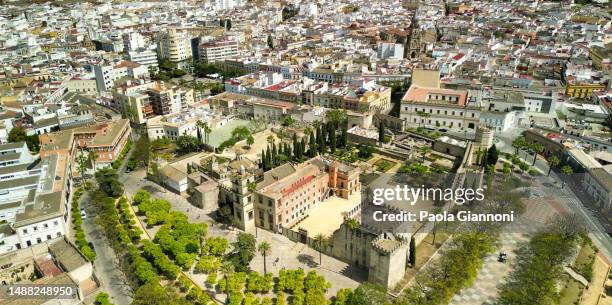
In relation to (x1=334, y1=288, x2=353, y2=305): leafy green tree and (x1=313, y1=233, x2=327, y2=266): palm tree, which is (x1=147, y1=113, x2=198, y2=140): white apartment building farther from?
(x1=334, y1=288, x2=353, y2=305): leafy green tree

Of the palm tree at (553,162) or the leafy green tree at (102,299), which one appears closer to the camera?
the leafy green tree at (102,299)

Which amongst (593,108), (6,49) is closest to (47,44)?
(6,49)

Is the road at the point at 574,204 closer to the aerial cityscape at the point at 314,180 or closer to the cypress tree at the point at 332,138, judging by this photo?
the aerial cityscape at the point at 314,180

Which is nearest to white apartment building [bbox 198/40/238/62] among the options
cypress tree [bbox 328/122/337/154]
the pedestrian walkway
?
cypress tree [bbox 328/122/337/154]

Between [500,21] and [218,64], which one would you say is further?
[500,21]

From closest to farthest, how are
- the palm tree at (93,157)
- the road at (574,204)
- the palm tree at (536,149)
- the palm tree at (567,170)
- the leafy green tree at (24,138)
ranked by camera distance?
the road at (574,204) < the palm tree at (567,170) < the palm tree at (536,149) < the palm tree at (93,157) < the leafy green tree at (24,138)

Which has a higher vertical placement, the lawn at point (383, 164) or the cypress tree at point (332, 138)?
the cypress tree at point (332, 138)

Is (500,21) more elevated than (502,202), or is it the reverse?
(500,21)

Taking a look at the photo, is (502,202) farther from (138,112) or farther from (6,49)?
(6,49)

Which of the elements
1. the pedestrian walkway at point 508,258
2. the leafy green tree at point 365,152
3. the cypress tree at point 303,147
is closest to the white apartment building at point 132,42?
the cypress tree at point 303,147
